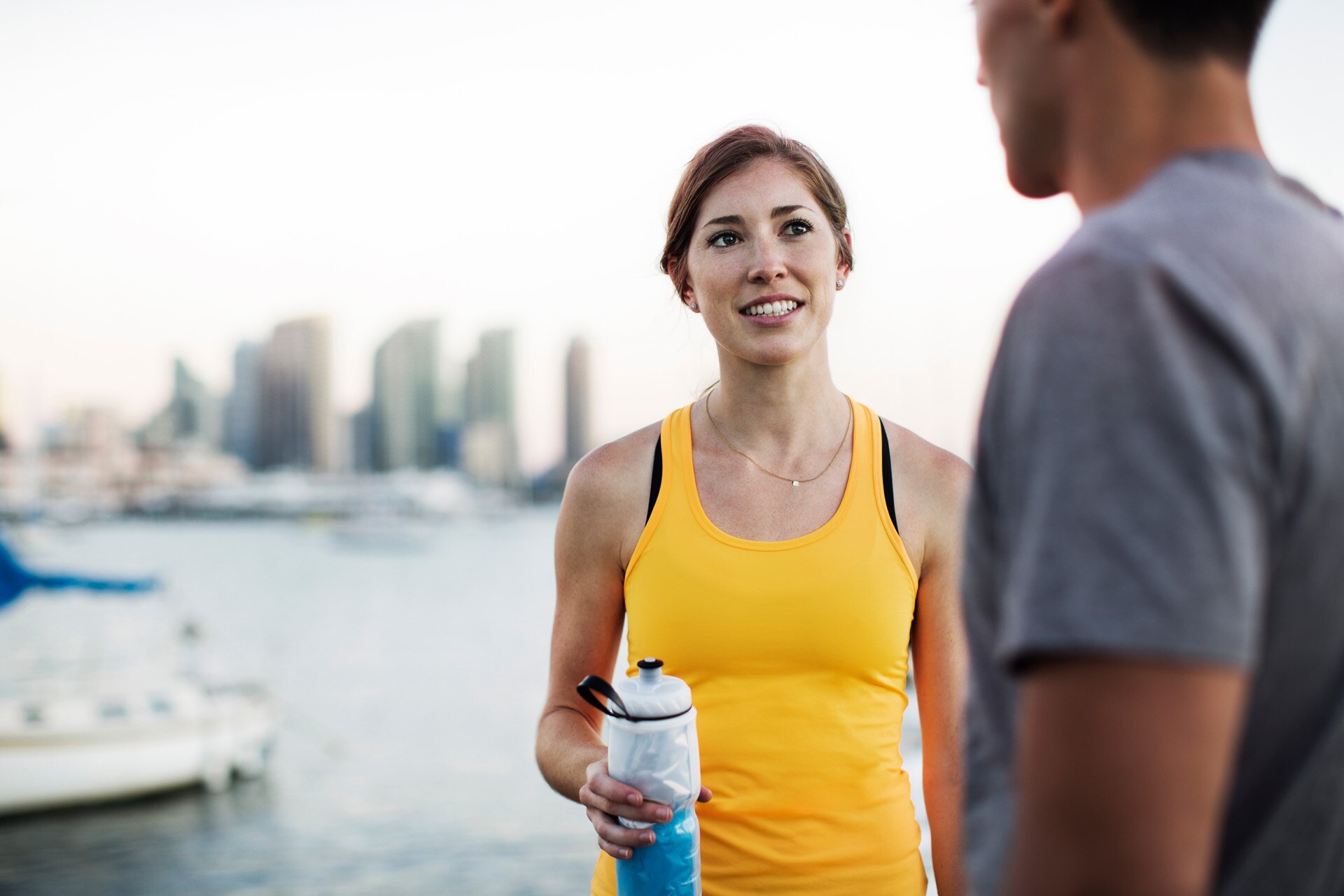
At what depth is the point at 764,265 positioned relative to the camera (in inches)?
84.2

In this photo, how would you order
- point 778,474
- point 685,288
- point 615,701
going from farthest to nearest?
point 685,288 → point 778,474 → point 615,701

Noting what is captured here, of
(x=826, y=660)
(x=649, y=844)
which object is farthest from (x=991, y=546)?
(x=826, y=660)

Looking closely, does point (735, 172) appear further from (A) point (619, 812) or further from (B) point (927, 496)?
(A) point (619, 812)

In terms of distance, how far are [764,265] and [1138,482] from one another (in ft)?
5.13

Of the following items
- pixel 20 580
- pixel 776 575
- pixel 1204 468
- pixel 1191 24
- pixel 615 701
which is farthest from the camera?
pixel 20 580

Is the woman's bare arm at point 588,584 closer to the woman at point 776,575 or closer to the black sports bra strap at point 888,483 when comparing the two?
the woman at point 776,575

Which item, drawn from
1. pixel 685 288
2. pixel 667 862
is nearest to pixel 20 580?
pixel 685 288

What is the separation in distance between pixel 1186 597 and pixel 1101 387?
16 centimetres

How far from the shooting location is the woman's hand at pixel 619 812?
1.57 metres

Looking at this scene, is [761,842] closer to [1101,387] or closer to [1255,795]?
[1255,795]

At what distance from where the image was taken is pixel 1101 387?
668mm

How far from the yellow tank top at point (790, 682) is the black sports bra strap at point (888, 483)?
28 millimetres

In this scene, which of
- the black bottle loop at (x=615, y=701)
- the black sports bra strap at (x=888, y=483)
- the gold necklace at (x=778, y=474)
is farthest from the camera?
the gold necklace at (x=778, y=474)

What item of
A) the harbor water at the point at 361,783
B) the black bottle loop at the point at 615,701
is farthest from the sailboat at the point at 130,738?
the black bottle loop at the point at 615,701
